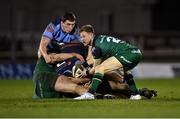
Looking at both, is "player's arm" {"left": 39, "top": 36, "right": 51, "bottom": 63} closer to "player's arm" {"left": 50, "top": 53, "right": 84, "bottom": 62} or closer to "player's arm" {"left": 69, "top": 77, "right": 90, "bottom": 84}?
"player's arm" {"left": 50, "top": 53, "right": 84, "bottom": 62}

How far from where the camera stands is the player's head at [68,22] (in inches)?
729

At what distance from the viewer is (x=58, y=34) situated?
19.1 m

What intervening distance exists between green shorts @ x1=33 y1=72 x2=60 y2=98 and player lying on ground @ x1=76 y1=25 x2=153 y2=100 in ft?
3.71

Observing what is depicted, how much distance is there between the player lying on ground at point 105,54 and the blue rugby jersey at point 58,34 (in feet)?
5.04

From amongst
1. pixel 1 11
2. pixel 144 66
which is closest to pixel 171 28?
pixel 1 11

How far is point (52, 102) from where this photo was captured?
1717cm

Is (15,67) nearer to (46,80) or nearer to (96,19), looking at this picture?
(46,80)

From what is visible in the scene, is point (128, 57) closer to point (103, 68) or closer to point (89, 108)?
point (103, 68)

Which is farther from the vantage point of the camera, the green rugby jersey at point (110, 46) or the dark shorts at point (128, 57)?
the dark shorts at point (128, 57)

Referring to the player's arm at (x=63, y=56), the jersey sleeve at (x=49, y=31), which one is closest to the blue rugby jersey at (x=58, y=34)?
the jersey sleeve at (x=49, y=31)

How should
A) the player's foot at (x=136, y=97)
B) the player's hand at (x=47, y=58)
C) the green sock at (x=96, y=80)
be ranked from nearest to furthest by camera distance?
the green sock at (x=96, y=80), the player's foot at (x=136, y=97), the player's hand at (x=47, y=58)

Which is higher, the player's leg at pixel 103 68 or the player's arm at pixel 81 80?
the player's leg at pixel 103 68

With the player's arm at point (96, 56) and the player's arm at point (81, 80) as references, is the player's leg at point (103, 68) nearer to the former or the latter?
the player's arm at point (96, 56)

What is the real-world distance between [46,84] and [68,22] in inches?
58.3
